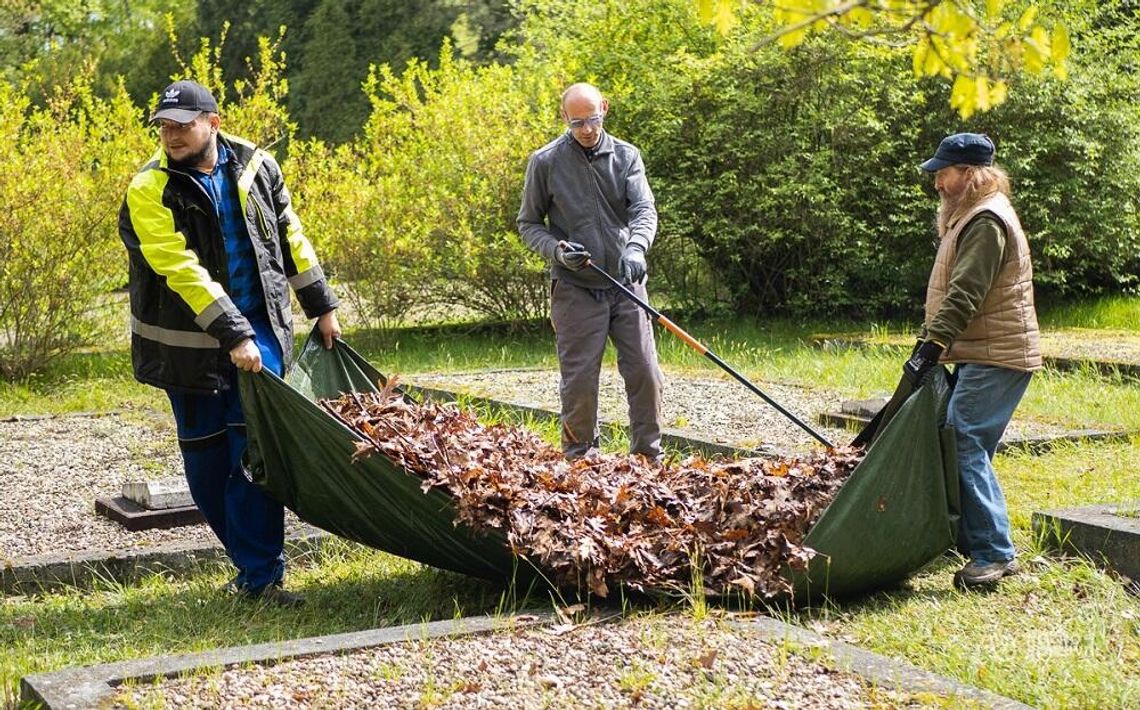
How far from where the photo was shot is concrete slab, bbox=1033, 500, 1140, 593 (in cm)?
545

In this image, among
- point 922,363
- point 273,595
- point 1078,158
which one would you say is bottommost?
point 273,595

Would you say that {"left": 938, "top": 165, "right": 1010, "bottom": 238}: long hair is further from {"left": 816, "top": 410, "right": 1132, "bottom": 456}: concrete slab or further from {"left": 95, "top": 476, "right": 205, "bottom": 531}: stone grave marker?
{"left": 95, "top": 476, "right": 205, "bottom": 531}: stone grave marker

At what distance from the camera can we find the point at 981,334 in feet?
18.2

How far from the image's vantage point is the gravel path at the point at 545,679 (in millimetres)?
3967

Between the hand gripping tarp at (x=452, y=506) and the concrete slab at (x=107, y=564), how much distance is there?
917 millimetres

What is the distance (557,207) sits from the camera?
279 inches

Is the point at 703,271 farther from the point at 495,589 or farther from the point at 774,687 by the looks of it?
the point at 774,687

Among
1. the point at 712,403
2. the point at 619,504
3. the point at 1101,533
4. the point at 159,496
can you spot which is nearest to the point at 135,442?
the point at 159,496

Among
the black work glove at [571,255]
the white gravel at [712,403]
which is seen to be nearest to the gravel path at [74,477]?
the black work glove at [571,255]

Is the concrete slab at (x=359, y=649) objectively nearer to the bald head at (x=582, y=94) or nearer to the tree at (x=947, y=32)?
the tree at (x=947, y=32)

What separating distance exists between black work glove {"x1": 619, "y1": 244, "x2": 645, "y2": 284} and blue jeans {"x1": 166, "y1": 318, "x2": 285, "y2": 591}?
1.83 meters

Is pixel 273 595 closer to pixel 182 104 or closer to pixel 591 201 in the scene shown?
pixel 182 104

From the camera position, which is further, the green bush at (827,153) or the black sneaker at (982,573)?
the green bush at (827,153)

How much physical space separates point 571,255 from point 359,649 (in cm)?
268
